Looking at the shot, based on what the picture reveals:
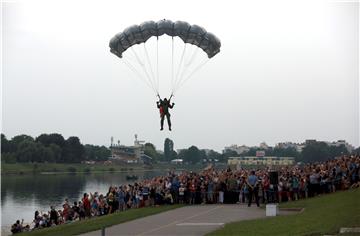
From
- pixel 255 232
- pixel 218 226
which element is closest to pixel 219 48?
pixel 218 226

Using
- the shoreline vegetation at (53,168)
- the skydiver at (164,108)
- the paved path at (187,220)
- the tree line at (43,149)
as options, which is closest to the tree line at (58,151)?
the tree line at (43,149)

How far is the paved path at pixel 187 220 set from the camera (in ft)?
51.3

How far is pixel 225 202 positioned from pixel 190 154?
15524 cm

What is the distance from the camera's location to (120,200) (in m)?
23.8

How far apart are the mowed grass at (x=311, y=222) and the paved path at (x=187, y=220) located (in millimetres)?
1015

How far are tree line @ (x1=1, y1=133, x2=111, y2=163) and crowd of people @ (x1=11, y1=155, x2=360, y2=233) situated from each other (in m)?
95.4

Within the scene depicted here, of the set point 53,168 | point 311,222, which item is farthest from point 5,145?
point 311,222

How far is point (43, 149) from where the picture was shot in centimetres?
12250

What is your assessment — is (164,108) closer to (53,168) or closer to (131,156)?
(53,168)

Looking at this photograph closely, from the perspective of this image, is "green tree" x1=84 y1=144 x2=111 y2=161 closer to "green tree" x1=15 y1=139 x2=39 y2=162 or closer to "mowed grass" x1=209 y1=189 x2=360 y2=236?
"green tree" x1=15 y1=139 x2=39 y2=162

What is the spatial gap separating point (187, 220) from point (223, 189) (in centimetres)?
529

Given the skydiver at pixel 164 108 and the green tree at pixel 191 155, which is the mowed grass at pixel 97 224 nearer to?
the skydiver at pixel 164 108

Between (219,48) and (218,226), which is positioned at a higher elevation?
(219,48)

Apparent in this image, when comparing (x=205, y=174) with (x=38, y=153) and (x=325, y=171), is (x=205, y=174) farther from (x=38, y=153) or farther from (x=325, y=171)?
(x=38, y=153)
